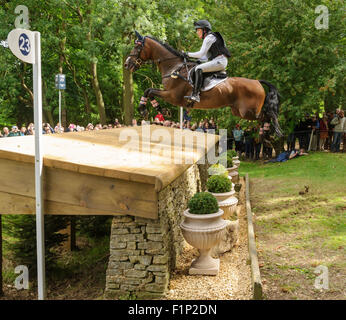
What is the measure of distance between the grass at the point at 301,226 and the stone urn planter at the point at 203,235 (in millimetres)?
805

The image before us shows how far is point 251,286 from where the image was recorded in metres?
4.59

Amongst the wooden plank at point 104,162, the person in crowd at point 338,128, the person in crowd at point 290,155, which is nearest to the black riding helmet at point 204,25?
the wooden plank at point 104,162

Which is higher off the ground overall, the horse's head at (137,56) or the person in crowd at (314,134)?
the horse's head at (137,56)

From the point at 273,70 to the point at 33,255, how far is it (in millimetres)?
12574

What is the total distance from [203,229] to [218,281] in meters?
0.67

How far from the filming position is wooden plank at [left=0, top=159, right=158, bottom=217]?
4.04m

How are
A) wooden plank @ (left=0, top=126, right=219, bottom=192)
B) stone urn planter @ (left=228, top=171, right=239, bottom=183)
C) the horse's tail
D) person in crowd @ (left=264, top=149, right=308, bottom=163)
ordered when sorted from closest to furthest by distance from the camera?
wooden plank @ (left=0, top=126, right=219, bottom=192), the horse's tail, stone urn planter @ (left=228, top=171, right=239, bottom=183), person in crowd @ (left=264, top=149, right=308, bottom=163)

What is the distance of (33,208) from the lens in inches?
171

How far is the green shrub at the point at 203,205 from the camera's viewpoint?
4.91 m

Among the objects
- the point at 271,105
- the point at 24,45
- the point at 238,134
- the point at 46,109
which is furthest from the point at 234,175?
the point at 46,109

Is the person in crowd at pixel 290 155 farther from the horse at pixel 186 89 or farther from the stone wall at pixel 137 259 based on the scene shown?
the stone wall at pixel 137 259

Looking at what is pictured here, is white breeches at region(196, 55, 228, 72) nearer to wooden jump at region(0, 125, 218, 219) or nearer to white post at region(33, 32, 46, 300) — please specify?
wooden jump at region(0, 125, 218, 219)

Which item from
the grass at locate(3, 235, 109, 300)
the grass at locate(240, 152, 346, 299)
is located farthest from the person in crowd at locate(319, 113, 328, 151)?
the grass at locate(3, 235, 109, 300)

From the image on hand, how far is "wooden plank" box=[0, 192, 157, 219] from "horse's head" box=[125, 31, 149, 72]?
3.58 metres
